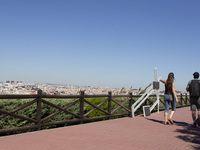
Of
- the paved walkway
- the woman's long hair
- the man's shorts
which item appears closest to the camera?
the paved walkway

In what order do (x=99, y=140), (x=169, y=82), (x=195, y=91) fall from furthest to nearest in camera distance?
(x=169, y=82) < (x=195, y=91) < (x=99, y=140)

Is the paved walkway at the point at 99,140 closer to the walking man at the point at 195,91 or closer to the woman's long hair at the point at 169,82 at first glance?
the walking man at the point at 195,91

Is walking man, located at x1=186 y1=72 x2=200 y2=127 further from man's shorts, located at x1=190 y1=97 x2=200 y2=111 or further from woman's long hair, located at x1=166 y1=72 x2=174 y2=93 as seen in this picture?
woman's long hair, located at x1=166 y1=72 x2=174 y2=93

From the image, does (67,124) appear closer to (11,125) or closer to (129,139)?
(11,125)

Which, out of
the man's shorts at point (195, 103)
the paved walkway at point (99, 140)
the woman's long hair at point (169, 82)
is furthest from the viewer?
the woman's long hair at point (169, 82)

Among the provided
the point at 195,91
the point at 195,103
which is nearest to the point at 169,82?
the point at 195,91

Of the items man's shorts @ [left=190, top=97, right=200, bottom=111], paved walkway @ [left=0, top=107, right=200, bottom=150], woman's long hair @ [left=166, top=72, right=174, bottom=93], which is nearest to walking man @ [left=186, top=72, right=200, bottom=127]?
man's shorts @ [left=190, top=97, right=200, bottom=111]

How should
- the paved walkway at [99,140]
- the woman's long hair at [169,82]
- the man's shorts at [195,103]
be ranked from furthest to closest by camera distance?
1. the woman's long hair at [169,82]
2. the man's shorts at [195,103]
3. the paved walkway at [99,140]

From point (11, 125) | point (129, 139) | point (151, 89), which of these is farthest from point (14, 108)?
point (151, 89)

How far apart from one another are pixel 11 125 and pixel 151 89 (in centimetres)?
837

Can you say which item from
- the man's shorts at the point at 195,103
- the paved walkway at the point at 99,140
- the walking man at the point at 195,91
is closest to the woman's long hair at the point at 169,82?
the walking man at the point at 195,91

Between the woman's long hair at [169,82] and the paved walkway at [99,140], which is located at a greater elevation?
the woman's long hair at [169,82]

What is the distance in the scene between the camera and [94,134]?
7164 mm

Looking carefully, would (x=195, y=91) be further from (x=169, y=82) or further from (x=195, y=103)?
(x=169, y=82)
